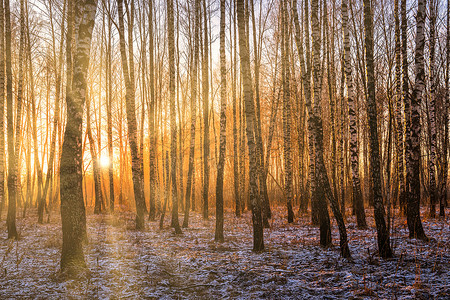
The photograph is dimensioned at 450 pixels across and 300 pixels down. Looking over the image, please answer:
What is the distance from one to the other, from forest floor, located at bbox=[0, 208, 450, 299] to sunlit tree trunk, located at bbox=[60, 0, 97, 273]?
437 millimetres

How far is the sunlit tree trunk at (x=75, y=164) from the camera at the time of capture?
4891 mm

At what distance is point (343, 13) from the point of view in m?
7.30

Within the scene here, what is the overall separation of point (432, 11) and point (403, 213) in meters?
7.54

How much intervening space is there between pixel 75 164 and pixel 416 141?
23.8ft

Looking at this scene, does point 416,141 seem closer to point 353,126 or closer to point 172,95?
point 353,126

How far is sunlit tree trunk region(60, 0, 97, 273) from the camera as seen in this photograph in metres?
4.89

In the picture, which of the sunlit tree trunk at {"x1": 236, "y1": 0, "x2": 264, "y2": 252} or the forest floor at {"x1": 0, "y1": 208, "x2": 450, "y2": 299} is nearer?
the forest floor at {"x1": 0, "y1": 208, "x2": 450, "y2": 299}

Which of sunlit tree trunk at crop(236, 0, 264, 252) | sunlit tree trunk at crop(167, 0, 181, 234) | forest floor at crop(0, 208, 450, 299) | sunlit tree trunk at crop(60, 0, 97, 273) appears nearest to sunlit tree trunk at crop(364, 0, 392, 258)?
forest floor at crop(0, 208, 450, 299)

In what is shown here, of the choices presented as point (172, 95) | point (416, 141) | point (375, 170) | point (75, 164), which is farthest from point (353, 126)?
point (75, 164)

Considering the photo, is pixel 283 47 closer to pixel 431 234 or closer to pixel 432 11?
pixel 432 11

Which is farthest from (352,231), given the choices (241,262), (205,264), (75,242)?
(75,242)

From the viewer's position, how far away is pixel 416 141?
646cm

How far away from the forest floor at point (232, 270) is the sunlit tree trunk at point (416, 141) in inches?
18.2

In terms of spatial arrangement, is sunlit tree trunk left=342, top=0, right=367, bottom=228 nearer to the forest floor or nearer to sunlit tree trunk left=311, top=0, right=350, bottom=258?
the forest floor
